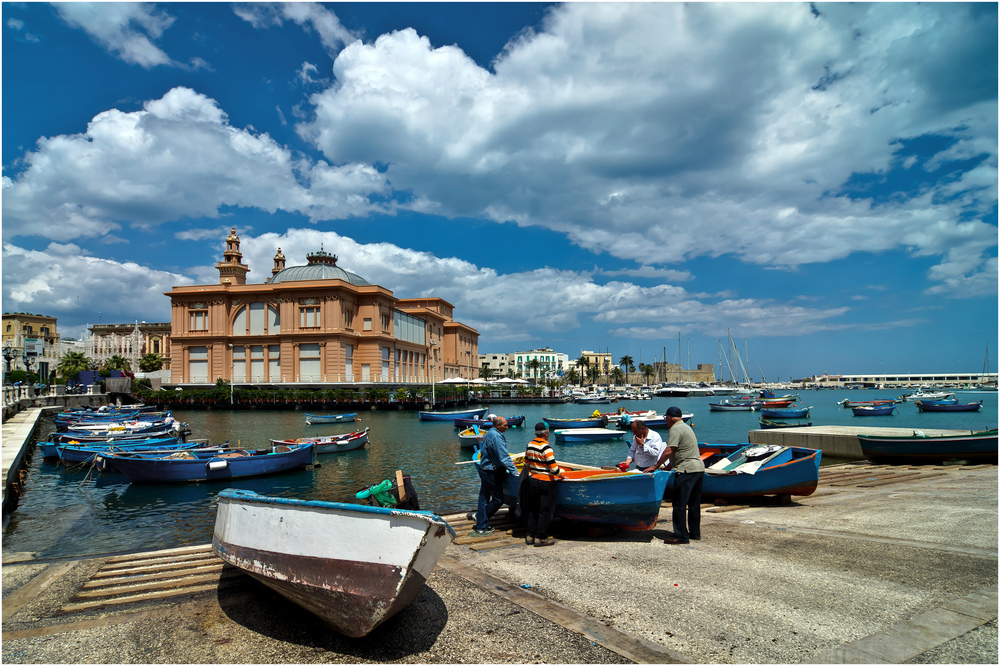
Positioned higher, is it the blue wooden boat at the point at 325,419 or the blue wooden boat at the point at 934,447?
the blue wooden boat at the point at 934,447

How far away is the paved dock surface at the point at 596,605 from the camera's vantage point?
505cm

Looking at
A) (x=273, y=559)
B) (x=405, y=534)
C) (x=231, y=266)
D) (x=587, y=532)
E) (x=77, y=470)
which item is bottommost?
(x=77, y=470)

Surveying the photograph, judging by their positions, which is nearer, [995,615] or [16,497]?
[995,615]

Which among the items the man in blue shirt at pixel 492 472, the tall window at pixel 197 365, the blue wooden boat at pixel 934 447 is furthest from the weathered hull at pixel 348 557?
the tall window at pixel 197 365

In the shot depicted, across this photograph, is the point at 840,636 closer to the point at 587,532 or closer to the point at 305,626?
the point at 587,532

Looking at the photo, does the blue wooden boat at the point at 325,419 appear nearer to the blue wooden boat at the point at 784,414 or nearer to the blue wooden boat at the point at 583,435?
the blue wooden boat at the point at 583,435

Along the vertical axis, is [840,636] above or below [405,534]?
below

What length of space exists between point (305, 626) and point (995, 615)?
22.7 feet

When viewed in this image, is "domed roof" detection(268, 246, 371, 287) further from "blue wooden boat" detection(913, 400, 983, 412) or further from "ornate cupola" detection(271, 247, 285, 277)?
"blue wooden boat" detection(913, 400, 983, 412)

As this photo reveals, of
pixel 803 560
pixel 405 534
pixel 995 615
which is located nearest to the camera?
pixel 405 534

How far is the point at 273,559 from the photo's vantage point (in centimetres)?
581

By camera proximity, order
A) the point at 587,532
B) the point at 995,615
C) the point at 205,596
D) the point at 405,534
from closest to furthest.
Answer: the point at 405,534 < the point at 995,615 < the point at 205,596 < the point at 587,532

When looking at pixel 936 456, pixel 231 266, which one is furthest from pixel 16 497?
pixel 231 266

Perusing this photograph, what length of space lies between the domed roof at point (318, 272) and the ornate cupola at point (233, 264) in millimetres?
4585
